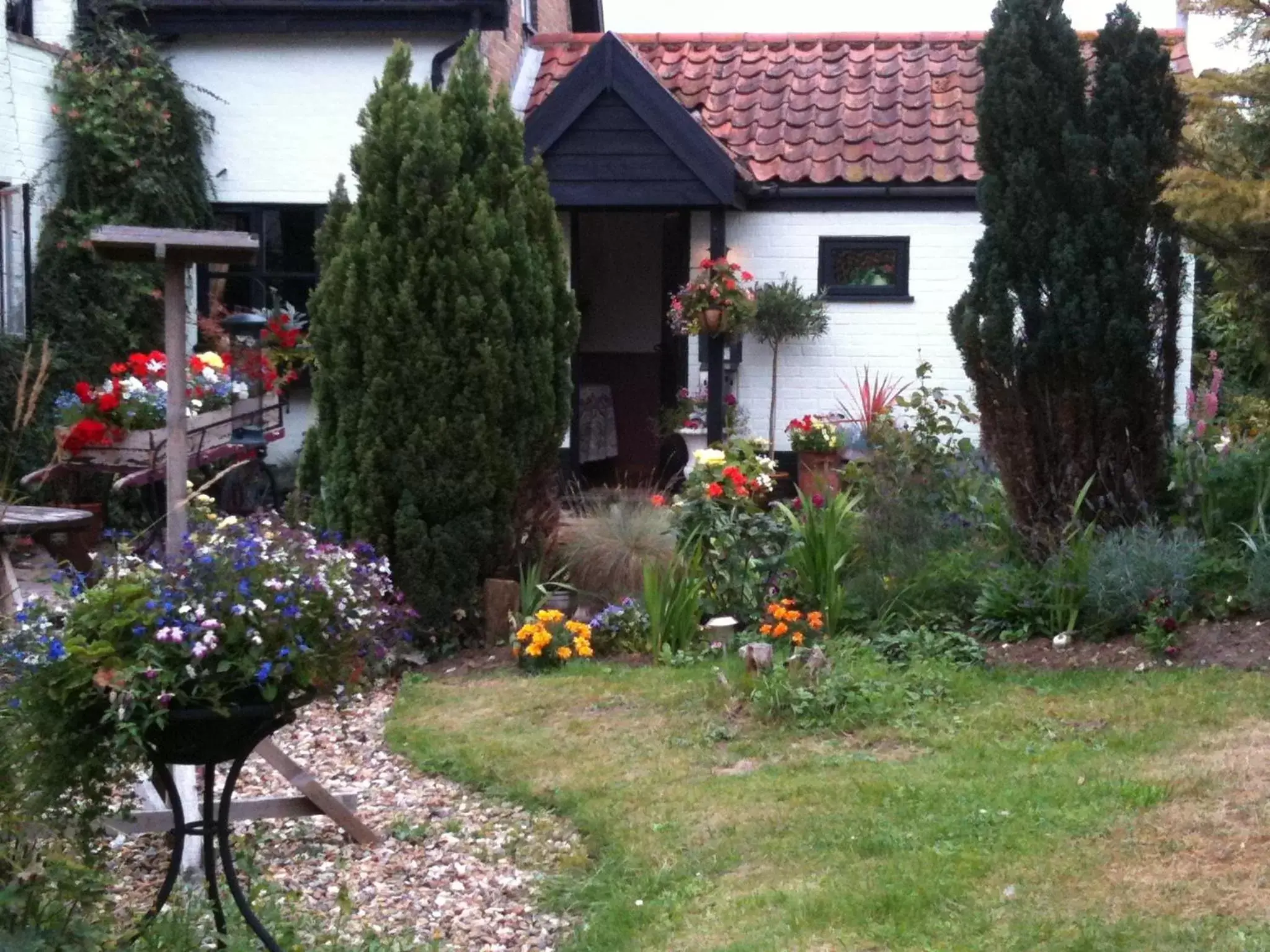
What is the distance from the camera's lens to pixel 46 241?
35.8 ft

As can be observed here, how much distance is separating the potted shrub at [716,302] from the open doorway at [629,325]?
9.00ft

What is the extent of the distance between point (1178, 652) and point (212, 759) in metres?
4.61

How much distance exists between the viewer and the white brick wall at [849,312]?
11945 millimetres

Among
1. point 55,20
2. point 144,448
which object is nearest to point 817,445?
point 144,448

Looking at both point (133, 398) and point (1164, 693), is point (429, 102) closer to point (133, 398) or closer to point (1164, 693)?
point (133, 398)

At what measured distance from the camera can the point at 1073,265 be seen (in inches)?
302

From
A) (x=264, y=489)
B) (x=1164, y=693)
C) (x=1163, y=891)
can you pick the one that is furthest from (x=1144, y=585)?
(x=264, y=489)

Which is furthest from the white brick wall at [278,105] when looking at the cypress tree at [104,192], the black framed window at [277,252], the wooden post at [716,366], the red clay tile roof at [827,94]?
the wooden post at [716,366]

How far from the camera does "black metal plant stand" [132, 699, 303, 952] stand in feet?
12.8

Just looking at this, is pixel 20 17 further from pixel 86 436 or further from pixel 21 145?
pixel 86 436

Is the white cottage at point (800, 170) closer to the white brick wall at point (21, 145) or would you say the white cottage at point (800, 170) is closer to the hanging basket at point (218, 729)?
the white brick wall at point (21, 145)

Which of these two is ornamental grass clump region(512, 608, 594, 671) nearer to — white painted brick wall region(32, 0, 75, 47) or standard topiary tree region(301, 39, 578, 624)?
standard topiary tree region(301, 39, 578, 624)

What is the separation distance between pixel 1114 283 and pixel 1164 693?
2.30 m

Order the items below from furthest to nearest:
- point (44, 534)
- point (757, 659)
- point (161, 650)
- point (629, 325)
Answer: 1. point (629, 325)
2. point (757, 659)
3. point (44, 534)
4. point (161, 650)
